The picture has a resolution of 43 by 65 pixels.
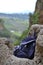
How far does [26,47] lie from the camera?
2236mm

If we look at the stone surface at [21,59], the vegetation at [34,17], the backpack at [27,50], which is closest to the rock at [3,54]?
the stone surface at [21,59]

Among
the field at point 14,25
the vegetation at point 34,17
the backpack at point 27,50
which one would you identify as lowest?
the field at point 14,25

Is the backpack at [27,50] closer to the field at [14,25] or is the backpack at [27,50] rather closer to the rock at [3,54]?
the rock at [3,54]

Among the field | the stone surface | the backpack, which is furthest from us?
the field

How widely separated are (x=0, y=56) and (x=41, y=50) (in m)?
0.45

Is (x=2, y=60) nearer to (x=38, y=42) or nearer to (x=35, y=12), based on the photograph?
(x=38, y=42)

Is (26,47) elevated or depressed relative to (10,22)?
elevated

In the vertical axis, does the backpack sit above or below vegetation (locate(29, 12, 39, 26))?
above

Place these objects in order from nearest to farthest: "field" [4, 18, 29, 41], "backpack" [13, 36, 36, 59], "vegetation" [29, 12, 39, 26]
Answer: "backpack" [13, 36, 36, 59], "vegetation" [29, 12, 39, 26], "field" [4, 18, 29, 41]

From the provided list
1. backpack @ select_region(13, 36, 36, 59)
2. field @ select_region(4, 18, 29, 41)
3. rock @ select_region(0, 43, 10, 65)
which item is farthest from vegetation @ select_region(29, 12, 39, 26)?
rock @ select_region(0, 43, 10, 65)

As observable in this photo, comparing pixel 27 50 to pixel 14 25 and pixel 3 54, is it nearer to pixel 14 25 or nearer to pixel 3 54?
pixel 3 54

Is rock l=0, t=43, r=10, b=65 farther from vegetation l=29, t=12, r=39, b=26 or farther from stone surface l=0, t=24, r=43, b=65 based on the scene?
vegetation l=29, t=12, r=39, b=26

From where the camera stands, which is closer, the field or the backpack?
the backpack

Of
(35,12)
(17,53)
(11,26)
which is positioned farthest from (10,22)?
(17,53)
